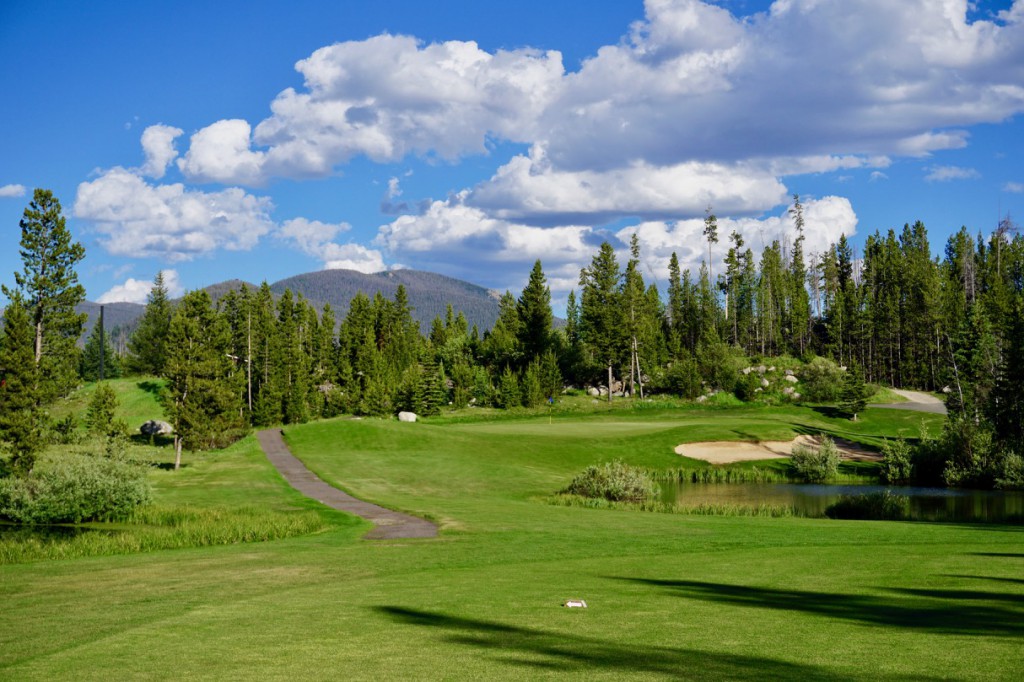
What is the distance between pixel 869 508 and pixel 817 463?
51.1ft

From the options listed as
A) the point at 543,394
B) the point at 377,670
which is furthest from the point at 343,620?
the point at 543,394

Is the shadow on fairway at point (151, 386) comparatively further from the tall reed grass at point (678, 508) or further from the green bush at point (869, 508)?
the green bush at point (869, 508)

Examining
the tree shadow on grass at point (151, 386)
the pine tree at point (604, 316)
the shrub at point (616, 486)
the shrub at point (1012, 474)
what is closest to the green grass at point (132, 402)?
the tree shadow on grass at point (151, 386)

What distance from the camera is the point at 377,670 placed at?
9.09m

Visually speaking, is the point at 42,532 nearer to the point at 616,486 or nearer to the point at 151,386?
the point at 616,486

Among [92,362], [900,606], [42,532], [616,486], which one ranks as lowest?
[616,486]

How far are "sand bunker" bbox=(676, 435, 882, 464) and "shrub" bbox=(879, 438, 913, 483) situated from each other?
344 cm

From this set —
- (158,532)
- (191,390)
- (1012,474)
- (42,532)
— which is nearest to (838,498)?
(1012,474)

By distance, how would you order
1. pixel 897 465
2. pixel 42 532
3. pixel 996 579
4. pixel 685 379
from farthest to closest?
pixel 685 379
pixel 897 465
pixel 42 532
pixel 996 579

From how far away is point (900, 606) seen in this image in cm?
1208

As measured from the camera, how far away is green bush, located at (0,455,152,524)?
96.8 ft

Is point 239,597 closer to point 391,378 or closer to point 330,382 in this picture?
point 391,378

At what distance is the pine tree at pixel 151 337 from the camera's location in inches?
4331

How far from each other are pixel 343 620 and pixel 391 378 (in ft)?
280
